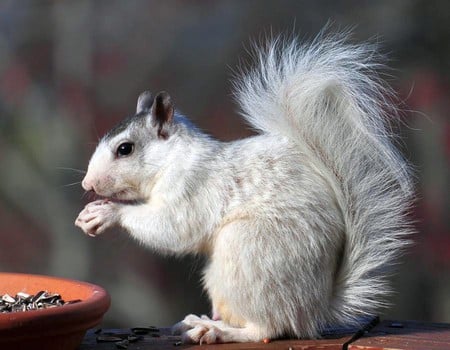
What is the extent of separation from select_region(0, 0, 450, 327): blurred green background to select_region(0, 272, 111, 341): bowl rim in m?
1.24

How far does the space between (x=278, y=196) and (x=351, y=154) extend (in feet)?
0.58

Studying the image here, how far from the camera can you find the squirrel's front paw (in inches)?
82.0

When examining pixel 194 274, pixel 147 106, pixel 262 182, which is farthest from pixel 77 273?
pixel 262 182

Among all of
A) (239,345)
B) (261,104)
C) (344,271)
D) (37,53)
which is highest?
(37,53)

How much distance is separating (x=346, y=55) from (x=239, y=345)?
60 cm

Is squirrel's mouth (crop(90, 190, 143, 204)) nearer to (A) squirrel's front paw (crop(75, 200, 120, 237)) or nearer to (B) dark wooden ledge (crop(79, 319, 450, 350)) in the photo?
(A) squirrel's front paw (crop(75, 200, 120, 237))

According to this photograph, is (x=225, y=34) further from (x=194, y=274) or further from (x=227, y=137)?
(x=194, y=274)

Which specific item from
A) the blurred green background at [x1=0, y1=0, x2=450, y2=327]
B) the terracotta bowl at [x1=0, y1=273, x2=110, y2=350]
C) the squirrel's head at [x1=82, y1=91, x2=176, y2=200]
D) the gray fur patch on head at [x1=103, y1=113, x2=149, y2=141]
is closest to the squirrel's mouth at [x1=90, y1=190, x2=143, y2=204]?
the squirrel's head at [x1=82, y1=91, x2=176, y2=200]

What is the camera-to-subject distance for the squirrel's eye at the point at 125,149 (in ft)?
6.97

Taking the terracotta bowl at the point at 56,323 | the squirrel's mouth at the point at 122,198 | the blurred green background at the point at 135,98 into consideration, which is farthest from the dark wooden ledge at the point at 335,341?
the blurred green background at the point at 135,98

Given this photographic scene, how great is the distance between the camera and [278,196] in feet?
6.61

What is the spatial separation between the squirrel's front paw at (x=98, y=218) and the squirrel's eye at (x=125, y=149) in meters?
0.10

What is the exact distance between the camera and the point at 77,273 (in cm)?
329

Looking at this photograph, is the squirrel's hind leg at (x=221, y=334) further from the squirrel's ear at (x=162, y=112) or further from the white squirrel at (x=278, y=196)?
the squirrel's ear at (x=162, y=112)
